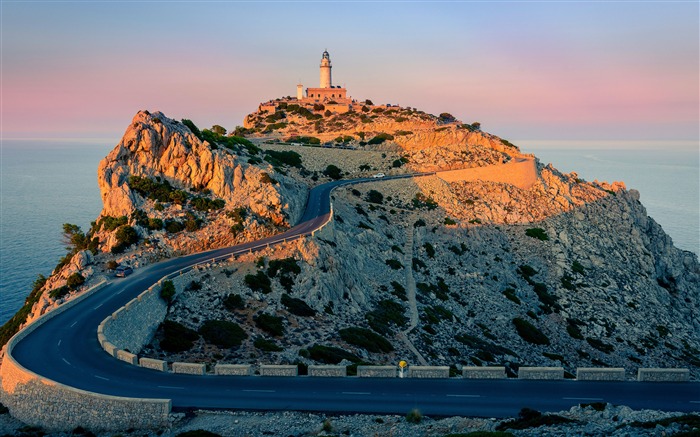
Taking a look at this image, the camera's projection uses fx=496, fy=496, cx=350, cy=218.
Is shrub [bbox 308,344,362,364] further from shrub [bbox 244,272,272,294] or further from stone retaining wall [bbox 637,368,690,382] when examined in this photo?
stone retaining wall [bbox 637,368,690,382]

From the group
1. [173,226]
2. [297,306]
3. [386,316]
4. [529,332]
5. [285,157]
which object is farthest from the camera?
[285,157]

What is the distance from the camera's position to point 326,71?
145 metres

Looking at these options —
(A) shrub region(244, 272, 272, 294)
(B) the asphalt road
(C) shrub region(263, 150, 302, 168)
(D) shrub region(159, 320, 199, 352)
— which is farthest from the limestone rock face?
(B) the asphalt road

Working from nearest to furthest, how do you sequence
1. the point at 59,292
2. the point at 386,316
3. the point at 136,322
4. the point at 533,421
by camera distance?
the point at 533,421 → the point at 136,322 → the point at 59,292 → the point at 386,316

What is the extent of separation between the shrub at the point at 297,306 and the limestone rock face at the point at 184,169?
45.8ft

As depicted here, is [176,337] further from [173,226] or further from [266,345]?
[173,226]

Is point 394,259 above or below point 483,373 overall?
above

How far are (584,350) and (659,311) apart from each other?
64.8 ft

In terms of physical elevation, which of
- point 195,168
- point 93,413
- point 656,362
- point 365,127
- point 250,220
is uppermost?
point 365,127

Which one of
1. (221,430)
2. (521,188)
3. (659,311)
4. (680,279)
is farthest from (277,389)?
(680,279)

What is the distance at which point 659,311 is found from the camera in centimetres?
6488

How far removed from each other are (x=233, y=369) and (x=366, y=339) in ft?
40.4

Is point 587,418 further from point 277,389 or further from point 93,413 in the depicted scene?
point 93,413

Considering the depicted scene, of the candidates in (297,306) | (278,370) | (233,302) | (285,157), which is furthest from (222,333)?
(285,157)
